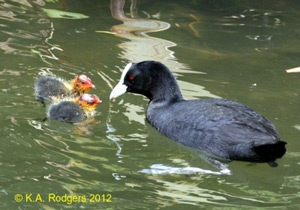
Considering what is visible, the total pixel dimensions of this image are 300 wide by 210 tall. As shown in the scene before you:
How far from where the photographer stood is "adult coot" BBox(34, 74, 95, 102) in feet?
22.0

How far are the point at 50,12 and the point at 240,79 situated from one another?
3.02 meters

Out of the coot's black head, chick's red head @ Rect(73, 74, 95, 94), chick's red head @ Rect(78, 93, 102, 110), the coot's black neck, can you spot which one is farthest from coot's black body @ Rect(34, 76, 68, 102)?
the coot's black neck

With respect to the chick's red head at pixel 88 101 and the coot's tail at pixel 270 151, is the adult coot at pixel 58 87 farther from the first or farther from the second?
the coot's tail at pixel 270 151

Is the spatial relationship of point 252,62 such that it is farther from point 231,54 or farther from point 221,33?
point 221,33

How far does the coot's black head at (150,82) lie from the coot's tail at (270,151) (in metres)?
1.33

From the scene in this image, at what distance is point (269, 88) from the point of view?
24.3 ft

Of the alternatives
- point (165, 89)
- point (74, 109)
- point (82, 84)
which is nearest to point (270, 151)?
point (165, 89)

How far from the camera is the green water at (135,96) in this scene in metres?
5.02

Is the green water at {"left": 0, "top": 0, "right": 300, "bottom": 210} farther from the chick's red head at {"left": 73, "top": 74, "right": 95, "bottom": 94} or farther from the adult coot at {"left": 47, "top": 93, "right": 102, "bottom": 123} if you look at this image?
the chick's red head at {"left": 73, "top": 74, "right": 95, "bottom": 94}

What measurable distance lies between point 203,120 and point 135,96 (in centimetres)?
145

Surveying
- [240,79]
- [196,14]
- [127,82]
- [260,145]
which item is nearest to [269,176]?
[260,145]

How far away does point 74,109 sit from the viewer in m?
6.43

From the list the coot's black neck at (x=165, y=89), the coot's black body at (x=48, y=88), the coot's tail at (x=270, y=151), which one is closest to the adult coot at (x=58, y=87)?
the coot's black body at (x=48, y=88)

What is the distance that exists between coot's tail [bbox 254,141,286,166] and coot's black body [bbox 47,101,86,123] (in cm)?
161
